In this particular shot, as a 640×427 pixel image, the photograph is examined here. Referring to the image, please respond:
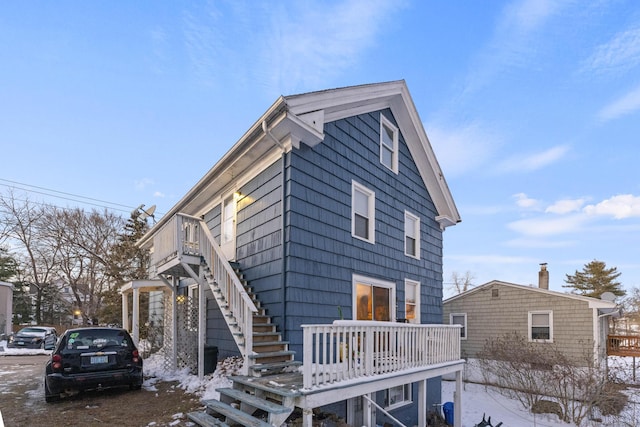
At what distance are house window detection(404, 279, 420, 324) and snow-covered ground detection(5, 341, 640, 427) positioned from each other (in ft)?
9.66

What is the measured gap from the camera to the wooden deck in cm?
1716

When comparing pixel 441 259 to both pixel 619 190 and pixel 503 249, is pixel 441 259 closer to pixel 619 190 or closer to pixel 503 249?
pixel 619 190

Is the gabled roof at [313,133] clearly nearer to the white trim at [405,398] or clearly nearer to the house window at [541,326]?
the white trim at [405,398]

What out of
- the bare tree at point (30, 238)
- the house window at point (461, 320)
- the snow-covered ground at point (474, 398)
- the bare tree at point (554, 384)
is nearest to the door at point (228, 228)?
the snow-covered ground at point (474, 398)

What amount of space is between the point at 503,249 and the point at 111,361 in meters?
40.4

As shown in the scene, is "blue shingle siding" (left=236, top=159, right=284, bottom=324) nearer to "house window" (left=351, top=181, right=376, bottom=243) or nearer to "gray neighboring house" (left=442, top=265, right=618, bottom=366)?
"house window" (left=351, top=181, right=376, bottom=243)

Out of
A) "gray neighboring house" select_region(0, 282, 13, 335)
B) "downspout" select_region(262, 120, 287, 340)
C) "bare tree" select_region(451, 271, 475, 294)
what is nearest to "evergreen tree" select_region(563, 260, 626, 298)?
"bare tree" select_region(451, 271, 475, 294)

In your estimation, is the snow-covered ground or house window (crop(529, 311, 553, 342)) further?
house window (crop(529, 311, 553, 342))

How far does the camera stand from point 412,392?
10.8 m

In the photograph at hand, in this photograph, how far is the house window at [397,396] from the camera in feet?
31.7

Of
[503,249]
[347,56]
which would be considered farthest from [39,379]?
[503,249]

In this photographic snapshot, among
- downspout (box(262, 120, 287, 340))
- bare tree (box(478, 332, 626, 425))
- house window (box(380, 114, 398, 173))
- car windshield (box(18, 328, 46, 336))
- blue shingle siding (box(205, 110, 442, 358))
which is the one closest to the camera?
downspout (box(262, 120, 287, 340))

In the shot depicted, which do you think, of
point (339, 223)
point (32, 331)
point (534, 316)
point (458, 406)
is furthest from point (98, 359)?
point (32, 331)

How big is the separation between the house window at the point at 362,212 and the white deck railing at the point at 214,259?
3.02 meters
